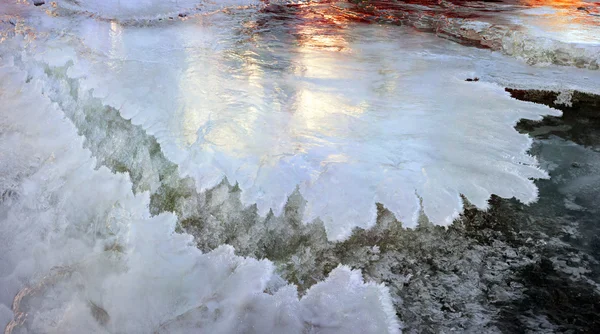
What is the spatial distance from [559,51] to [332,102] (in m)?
2.22

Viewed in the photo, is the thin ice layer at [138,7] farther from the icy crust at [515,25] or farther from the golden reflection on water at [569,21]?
the golden reflection on water at [569,21]

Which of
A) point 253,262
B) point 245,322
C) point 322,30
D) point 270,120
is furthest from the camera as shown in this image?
point 322,30

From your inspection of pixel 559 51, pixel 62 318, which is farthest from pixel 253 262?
pixel 559 51

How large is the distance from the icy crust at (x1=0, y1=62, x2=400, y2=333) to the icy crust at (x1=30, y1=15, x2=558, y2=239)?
0.30m

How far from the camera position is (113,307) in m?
1.45

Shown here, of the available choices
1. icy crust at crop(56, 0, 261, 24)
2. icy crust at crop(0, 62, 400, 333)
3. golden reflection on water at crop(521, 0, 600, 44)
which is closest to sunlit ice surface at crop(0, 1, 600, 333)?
icy crust at crop(0, 62, 400, 333)

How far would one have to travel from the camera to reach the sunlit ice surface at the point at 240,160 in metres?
1.46

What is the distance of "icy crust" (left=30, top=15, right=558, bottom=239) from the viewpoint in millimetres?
1778

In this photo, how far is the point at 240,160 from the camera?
193 cm

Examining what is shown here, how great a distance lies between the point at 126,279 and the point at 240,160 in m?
0.73

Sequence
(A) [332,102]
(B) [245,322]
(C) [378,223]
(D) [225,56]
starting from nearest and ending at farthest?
(B) [245,322] → (C) [378,223] → (A) [332,102] → (D) [225,56]

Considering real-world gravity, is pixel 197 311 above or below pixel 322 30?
below

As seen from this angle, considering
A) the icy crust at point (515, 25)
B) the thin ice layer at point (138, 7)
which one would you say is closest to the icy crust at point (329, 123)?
the icy crust at point (515, 25)

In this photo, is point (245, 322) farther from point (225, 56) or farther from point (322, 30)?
point (322, 30)
